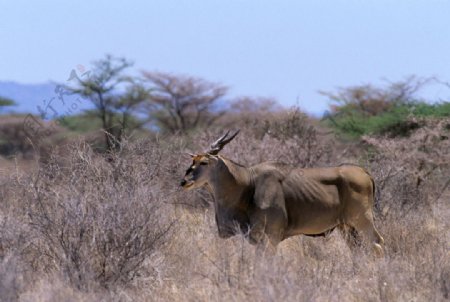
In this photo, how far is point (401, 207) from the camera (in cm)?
1245

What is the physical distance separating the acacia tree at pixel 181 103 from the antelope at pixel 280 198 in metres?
19.6

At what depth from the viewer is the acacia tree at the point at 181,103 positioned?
3073 cm

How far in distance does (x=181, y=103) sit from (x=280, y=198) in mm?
22282

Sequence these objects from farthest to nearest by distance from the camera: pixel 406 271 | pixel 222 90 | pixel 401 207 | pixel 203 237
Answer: pixel 222 90 < pixel 401 207 < pixel 203 237 < pixel 406 271

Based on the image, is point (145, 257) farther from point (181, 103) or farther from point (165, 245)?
point (181, 103)

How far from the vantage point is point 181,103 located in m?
31.9

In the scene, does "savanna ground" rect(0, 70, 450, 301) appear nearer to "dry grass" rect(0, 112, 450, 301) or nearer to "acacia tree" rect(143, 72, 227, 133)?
"dry grass" rect(0, 112, 450, 301)

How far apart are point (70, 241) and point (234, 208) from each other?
1.94 m

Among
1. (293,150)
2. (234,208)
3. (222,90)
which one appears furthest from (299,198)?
(222,90)

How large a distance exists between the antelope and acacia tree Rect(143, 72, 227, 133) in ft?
64.4

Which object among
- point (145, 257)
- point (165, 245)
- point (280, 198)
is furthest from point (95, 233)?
point (280, 198)

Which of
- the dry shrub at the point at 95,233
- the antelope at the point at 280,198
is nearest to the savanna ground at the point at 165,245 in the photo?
the dry shrub at the point at 95,233

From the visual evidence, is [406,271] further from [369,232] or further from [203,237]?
[203,237]

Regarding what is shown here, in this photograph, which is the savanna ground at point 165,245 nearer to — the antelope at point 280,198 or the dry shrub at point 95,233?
the dry shrub at point 95,233
